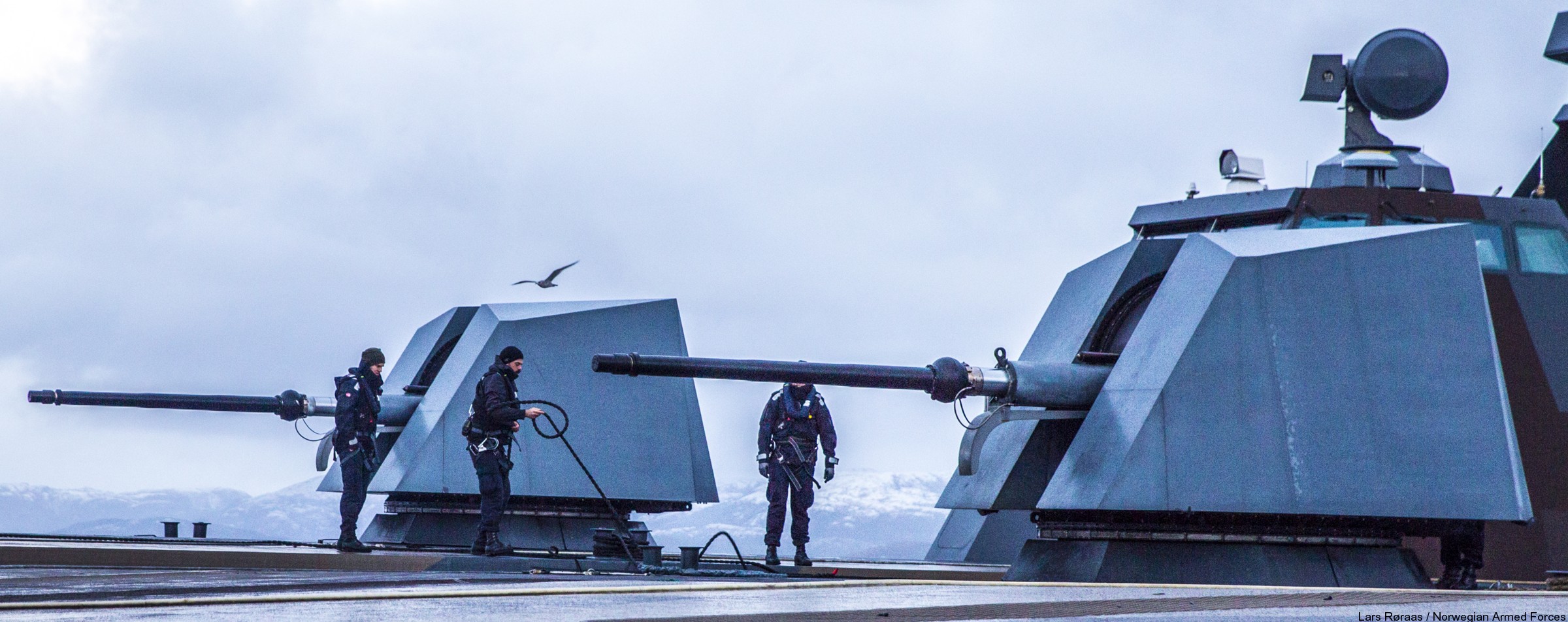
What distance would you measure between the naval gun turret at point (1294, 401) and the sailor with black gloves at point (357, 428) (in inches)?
154

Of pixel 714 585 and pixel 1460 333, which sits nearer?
pixel 714 585

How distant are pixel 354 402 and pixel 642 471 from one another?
2.88 meters

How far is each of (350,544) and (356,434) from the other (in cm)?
96

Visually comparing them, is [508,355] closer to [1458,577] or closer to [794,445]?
[794,445]

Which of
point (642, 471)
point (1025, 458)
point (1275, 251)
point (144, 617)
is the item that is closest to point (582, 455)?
point (642, 471)

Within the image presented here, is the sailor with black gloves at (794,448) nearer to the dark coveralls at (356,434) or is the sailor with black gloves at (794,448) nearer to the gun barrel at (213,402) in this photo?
the dark coveralls at (356,434)

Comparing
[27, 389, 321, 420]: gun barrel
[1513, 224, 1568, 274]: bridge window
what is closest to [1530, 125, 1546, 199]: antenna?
[1513, 224, 1568, 274]: bridge window

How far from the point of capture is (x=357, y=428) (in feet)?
47.0

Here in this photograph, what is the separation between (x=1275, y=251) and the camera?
10.9m

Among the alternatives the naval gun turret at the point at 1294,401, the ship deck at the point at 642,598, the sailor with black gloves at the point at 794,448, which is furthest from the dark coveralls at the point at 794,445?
the ship deck at the point at 642,598

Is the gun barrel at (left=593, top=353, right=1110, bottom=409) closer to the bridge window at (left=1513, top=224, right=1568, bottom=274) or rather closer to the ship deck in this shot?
the ship deck

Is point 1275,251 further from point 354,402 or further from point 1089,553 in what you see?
point 354,402

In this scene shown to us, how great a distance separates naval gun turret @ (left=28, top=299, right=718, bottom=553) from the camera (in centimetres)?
1602

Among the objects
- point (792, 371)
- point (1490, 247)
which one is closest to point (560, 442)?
point (792, 371)
